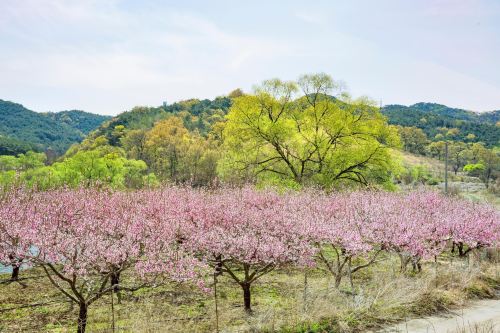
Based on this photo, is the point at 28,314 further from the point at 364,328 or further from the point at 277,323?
the point at 364,328

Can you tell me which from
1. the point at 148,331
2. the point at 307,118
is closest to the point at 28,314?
the point at 148,331

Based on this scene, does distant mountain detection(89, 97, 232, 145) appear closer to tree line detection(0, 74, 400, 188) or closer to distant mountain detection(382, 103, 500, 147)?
tree line detection(0, 74, 400, 188)

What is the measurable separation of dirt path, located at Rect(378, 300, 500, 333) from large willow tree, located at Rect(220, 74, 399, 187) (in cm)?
2108

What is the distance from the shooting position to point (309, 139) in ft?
116

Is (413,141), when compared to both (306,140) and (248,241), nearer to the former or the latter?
(306,140)

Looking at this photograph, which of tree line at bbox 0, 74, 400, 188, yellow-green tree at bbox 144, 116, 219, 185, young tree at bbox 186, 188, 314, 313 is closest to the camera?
young tree at bbox 186, 188, 314, 313

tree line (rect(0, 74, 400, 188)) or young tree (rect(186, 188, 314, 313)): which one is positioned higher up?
tree line (rect(0, 74, 400, 188))

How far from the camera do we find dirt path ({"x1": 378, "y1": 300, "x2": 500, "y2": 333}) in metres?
10.8

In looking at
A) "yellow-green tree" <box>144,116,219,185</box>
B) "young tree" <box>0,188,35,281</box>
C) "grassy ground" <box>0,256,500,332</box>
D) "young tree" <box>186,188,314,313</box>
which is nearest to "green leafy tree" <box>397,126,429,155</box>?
"yellow-green tree" <box>144,116,219,185</box>

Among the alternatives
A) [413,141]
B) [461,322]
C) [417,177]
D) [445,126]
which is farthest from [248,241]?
[445,126]

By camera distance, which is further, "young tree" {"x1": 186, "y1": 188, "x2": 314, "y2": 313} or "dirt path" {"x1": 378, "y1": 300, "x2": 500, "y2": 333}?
"young tree" {"x1": 186, "y1": 188, "x2": 314, "y2": 313}

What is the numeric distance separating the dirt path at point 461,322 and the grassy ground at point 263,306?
1.36 feet

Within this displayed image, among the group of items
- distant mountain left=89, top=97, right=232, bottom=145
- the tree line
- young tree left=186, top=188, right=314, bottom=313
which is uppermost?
distant mountain left=89, top=97, right=232, bottom=145

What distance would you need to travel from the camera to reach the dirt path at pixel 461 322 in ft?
35.6
